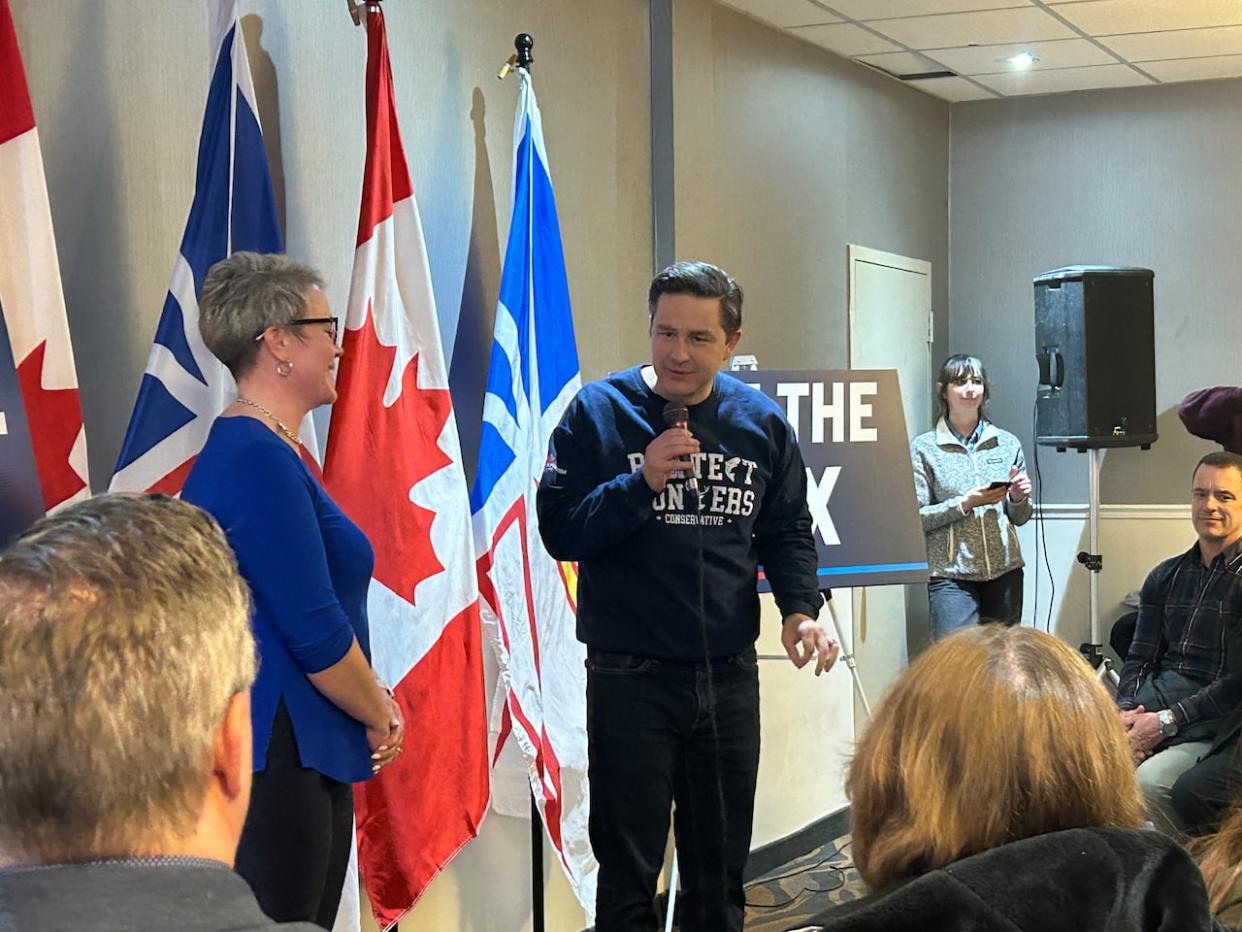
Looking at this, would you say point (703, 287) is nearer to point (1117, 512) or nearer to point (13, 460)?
point (13, 460)

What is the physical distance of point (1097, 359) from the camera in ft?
17.7

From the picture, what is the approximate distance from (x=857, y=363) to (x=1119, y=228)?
1.56 meters

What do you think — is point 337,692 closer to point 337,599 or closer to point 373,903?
point 337,599

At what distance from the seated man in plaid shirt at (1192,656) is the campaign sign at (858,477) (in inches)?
24.1

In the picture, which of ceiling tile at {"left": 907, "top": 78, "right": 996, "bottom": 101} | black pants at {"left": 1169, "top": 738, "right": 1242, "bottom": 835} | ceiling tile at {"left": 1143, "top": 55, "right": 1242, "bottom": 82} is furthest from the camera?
ceiling tile at {"left": 907, "top": 78, "right": 996, "bottom": 101}

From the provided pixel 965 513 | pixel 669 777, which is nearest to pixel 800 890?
pixel 965 513

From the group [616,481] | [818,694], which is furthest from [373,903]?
[818,694]

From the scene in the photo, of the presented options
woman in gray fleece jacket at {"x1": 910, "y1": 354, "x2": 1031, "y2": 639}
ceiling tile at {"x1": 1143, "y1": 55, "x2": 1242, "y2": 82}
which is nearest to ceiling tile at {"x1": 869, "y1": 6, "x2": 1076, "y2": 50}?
ceiling tile at {"x1": 1143, "y1": 55, "x2": 1242, "y2": 82}

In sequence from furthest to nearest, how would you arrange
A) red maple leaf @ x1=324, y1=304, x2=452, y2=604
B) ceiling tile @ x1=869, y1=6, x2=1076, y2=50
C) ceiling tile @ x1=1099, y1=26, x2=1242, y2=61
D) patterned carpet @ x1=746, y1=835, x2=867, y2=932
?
ceiling tile @ x1=1099, y1=26, x2=1242, y2=61
ceiling tile @ x1=869, y1=6, x2=1076, y2=50
patterned carpet @ x1=746, y1=835, x2=867, y2=932
red maple leaf @ x1=324, y1=304, x2=452, y2=604

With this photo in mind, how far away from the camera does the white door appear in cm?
514

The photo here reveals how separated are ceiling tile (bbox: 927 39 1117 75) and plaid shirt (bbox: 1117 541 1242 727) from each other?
226 cm

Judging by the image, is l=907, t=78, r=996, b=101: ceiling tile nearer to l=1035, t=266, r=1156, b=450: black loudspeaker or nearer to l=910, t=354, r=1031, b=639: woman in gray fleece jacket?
l=1035, t=266, r=1156, b=450: black loudspeaker

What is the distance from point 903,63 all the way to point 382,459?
3454 mm

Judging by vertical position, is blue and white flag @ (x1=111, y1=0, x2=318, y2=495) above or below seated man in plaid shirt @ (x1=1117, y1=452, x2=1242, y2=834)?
above
